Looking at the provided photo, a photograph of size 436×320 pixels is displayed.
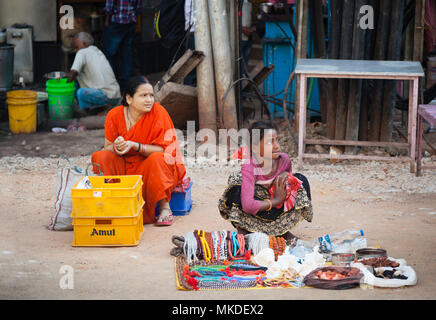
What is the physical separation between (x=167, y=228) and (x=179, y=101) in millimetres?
3052

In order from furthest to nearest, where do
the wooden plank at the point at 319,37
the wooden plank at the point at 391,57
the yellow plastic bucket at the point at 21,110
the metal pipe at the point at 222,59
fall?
the yellow plastic bucket at the point at 21,110 → the wooden plank at the point at 319,37 → the metal pipe at the point at 222,59 → the wooden plank at the point at 391,57

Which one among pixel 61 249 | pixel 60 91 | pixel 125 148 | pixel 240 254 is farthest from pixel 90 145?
pixel 240 254

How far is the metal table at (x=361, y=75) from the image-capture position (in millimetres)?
6320

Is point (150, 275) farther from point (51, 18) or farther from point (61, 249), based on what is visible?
point (51, 18)

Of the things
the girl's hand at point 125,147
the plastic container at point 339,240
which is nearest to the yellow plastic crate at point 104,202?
the girl's hand at point 125,147

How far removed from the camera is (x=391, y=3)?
701 cm

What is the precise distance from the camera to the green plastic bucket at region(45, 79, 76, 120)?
347 inches

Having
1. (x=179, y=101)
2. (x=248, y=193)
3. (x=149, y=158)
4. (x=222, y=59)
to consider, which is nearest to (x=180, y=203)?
(x=149, y=158)

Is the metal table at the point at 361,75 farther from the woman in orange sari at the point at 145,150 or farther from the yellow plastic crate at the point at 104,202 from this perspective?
the yellow plastic crate at the point at 104,202

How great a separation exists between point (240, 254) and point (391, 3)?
3.92 m

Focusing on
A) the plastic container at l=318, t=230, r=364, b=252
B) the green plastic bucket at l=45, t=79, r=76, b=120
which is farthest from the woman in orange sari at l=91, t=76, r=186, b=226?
the green plastic bucket at l=45, t=79, r=76, b=120

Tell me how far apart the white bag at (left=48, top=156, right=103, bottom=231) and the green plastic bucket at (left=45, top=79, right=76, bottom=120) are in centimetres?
414

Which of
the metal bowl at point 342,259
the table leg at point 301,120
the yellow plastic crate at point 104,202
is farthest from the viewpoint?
the table leg at point 301,120

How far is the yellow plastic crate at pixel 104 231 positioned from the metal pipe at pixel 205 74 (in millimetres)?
3364
